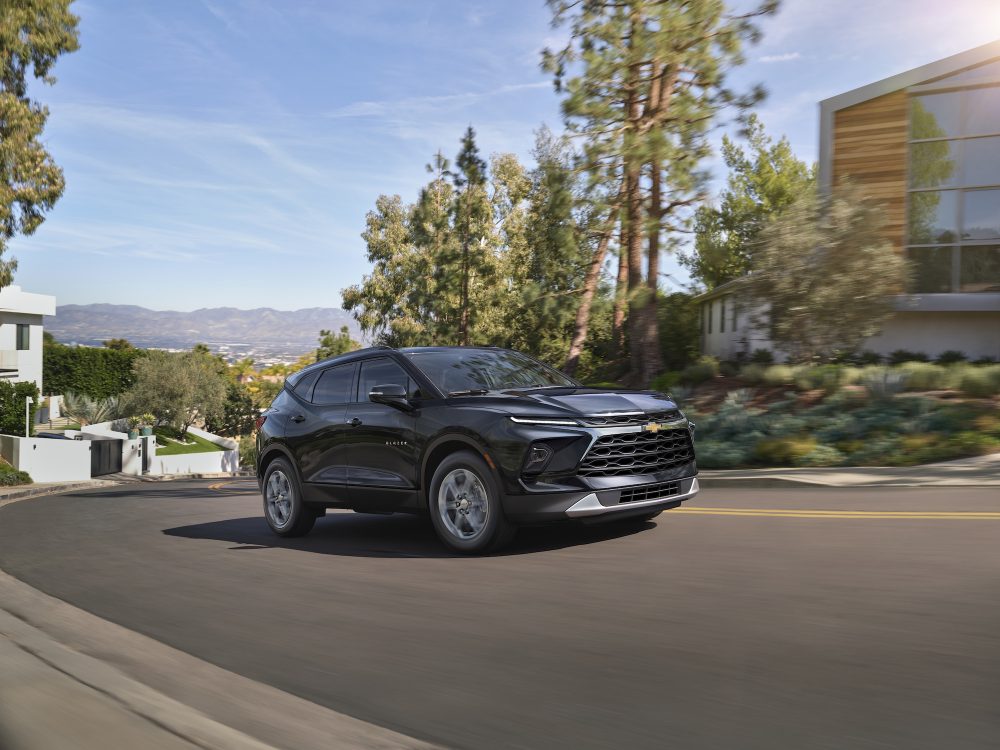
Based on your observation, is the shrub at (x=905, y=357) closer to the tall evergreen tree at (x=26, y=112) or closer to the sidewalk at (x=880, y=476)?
the sidewalk at (x=880, y=476)

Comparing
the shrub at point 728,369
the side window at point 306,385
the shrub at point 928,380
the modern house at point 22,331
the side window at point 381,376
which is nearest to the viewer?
the side window at point 381,376

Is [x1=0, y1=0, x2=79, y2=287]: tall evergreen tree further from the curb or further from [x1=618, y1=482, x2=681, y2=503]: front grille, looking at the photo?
[x1=618, y1=482, x2=681, y2=503]: front grille

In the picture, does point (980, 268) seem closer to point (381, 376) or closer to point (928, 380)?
point (928, 380)

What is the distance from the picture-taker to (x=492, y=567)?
22.1 ft

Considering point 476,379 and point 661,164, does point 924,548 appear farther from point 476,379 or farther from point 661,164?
point 661,164

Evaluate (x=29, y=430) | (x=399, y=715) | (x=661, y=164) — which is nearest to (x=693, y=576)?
(x=399, y=715)

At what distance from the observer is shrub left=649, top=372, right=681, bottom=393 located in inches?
855

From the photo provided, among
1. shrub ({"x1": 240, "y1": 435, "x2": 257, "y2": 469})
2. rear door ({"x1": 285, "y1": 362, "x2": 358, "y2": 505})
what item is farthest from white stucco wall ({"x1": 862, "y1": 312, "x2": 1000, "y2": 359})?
shrub ({"x1": 240, "y1": 435, "x2": 257, "y2": 469})

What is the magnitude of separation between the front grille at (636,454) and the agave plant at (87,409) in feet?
197

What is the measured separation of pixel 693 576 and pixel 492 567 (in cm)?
149

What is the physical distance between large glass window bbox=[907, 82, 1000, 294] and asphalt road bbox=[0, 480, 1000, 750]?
58.1ft

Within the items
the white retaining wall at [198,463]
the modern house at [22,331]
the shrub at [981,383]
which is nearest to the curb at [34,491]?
the white retaining wall at [198,463]

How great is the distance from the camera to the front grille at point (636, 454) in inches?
270

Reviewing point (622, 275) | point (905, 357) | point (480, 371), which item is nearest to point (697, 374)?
point (622, 275)
